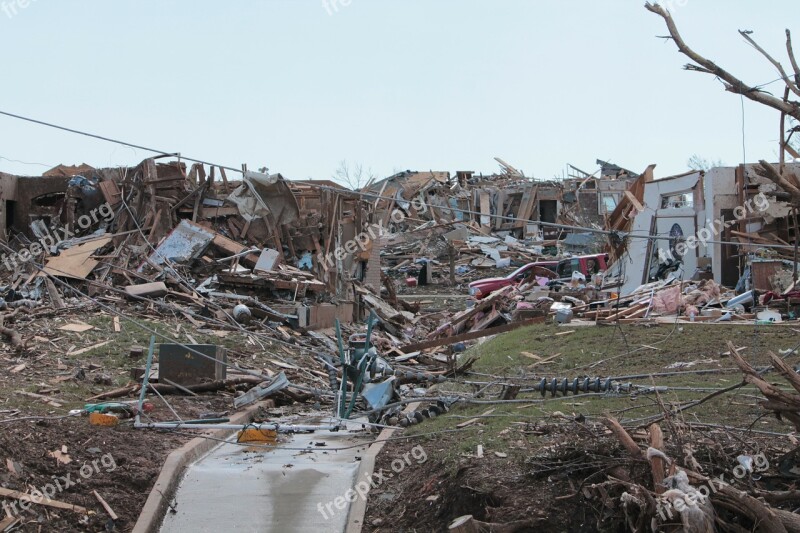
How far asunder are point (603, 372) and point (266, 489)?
574 cm

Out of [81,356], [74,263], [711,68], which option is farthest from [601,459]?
[74,263]

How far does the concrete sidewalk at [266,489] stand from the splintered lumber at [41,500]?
0.81 meters

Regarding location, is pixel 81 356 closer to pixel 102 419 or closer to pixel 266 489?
pixel 102 419

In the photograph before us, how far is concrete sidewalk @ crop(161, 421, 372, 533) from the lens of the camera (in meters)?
8.53

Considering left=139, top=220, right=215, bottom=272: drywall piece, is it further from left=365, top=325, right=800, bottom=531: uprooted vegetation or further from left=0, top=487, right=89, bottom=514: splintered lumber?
left=0, top=487, right=89, bottom=514: splintered lumber

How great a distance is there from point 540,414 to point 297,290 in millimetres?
13637

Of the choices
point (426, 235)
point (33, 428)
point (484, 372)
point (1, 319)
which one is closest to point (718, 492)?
point (33, 428)

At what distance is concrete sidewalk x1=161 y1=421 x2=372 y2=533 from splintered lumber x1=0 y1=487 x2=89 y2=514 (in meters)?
0.81

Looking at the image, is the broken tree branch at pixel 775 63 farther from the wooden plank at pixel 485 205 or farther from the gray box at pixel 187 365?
the wooden plank at pixel 485 205

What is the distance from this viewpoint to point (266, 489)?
9.27m

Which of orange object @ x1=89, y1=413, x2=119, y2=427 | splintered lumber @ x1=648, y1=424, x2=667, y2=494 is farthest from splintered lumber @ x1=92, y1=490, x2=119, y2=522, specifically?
splintered lumber @ x1=648, y1=424, x2=667, y2=494

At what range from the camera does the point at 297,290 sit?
22.7 meters

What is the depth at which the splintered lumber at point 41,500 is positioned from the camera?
318 inches

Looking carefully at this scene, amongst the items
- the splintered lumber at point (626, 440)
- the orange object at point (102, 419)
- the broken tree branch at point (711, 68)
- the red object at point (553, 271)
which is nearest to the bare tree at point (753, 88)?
the broken tree branch at point (711, 68)
